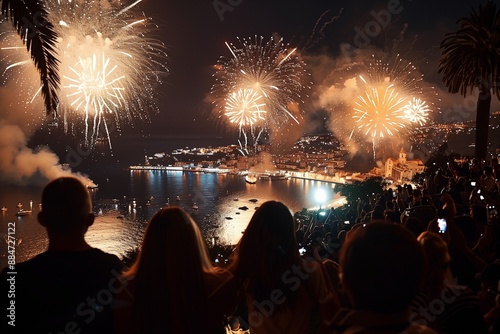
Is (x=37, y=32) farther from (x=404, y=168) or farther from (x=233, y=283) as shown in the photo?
(x=404, y=168)

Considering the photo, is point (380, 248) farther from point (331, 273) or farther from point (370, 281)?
point (331, 273)

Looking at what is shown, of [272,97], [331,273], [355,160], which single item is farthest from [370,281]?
[355,160]

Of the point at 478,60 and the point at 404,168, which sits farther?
the point at 404,168

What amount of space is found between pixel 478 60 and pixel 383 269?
16.3 metres

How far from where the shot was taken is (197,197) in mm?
82250

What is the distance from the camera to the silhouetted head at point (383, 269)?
1675mm

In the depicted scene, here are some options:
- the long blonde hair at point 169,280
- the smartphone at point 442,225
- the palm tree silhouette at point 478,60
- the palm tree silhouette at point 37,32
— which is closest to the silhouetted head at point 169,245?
the long blonde hair at point 169,280

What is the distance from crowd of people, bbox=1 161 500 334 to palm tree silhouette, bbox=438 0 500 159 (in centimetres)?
1447

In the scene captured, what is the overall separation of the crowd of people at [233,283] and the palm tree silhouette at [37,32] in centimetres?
444

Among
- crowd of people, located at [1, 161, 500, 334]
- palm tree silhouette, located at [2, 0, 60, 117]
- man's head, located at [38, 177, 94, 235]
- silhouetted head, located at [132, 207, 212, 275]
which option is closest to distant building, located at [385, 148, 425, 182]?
palm tree silhouette, located at [2, 0, 60, 117]

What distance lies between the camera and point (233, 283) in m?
2.59

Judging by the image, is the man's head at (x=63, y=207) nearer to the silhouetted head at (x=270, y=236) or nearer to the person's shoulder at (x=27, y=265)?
the person's shoulder at (x=27, y=265)

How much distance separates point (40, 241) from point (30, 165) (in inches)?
2481

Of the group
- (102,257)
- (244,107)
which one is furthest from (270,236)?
(244,107)
